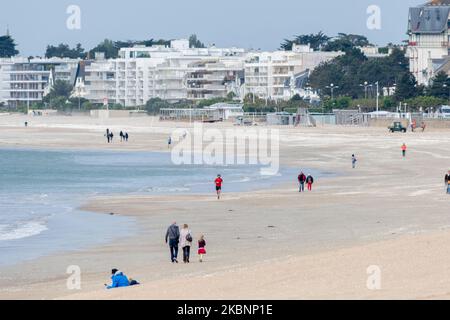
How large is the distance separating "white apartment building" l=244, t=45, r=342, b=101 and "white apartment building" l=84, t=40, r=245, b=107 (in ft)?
21.4

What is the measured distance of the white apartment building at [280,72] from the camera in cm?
14938

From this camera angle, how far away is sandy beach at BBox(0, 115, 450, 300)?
1844cm

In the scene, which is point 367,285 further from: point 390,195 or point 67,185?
point 67,185

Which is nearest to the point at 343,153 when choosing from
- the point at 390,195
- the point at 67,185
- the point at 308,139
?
the point at 308,139

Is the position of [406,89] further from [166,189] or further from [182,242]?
[182,242]

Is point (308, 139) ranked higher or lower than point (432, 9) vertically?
lower

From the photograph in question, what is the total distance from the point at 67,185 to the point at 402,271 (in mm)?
32151

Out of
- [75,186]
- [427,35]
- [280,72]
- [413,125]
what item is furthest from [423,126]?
[280,72]

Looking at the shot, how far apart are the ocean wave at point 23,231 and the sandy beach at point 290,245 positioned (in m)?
2.68

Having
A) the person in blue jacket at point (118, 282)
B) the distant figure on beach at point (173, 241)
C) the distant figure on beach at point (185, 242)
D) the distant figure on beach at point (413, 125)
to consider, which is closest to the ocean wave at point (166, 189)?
the distant figure on beach at point (173, 241)

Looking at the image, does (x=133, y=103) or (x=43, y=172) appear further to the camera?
(x=133, y=103)

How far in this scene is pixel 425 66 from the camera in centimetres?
11512

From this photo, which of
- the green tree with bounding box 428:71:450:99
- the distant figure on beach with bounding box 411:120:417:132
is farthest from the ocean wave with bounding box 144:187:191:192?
the green tree with bounding box 428:71:450:99

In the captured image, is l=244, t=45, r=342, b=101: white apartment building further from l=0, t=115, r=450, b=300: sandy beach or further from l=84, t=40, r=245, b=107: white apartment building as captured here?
l=0, t=115, r=450, b=300: sandy beach
